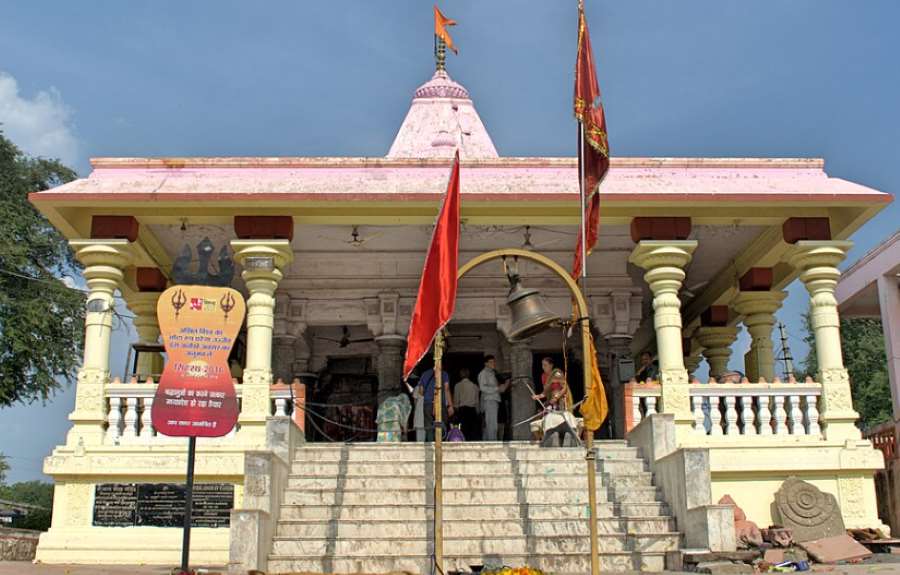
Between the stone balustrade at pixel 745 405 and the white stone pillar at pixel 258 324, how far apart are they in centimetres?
436

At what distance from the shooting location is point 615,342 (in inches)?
614

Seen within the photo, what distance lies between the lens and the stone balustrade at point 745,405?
11430mm

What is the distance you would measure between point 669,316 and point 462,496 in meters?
3.57

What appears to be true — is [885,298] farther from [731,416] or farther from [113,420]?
[113,420]

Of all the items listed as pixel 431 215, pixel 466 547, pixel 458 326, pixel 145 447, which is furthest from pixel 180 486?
pixel 458 326

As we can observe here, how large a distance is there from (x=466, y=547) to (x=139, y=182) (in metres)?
6.53

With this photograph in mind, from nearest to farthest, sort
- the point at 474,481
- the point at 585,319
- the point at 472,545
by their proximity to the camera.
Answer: the point at 585,319 < the point at 472,545 < the point at 474,481

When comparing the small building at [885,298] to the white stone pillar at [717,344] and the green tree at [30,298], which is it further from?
the green tree at [30,298]

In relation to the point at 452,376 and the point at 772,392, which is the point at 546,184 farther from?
the point at 452,376

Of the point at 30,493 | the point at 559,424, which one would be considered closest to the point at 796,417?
the point at 559,424

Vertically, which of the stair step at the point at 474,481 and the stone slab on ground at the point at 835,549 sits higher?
the stair step at the point at 474,481

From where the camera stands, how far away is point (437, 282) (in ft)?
26.8

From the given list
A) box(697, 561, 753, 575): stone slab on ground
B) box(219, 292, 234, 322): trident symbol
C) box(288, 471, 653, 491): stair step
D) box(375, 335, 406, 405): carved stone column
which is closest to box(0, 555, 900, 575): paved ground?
box(697, 561, 753, 575): stone slab on ground

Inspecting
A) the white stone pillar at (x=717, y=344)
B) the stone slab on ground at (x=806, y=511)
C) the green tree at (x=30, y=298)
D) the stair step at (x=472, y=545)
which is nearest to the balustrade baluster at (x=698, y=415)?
the stone slab on ground at (x=806, y=511)
